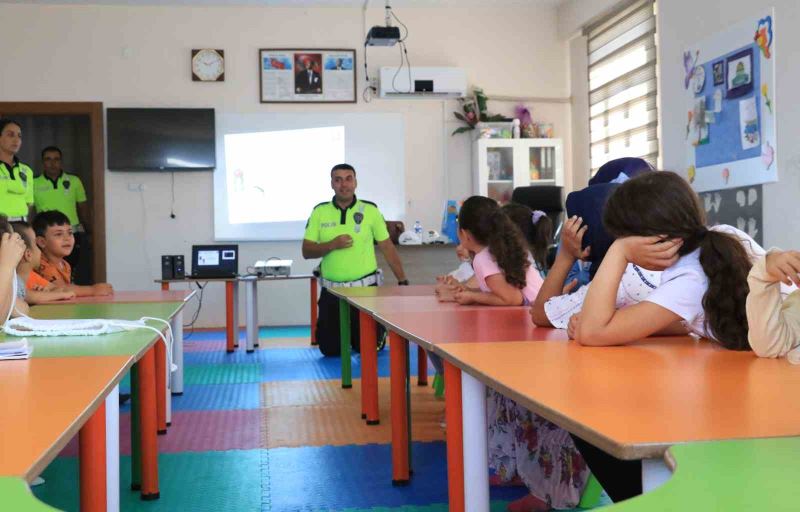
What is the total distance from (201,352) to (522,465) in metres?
4.53

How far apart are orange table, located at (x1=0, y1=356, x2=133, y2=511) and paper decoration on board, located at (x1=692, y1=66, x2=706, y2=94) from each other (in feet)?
16.0

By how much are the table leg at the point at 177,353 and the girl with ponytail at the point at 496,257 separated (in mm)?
1535

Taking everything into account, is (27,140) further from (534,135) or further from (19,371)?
(19,371)

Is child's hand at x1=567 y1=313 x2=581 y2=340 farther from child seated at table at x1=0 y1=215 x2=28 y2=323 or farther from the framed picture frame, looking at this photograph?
the framed picture frame

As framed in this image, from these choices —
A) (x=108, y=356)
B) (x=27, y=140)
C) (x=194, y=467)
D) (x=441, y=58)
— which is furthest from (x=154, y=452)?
(x=27, y=140)

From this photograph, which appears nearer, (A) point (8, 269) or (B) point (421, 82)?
(A) point (8, 269)

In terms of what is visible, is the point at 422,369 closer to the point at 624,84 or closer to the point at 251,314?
the point at 251,314

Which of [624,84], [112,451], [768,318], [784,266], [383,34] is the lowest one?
[112,451]

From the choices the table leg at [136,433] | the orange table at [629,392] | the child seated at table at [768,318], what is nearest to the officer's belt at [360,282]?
the table leg at [136,433]

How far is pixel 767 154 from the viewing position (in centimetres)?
517

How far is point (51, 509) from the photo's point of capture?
0.85m

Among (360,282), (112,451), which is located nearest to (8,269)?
(112,451)

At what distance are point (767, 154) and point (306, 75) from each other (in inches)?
180

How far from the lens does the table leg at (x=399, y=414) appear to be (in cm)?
298
